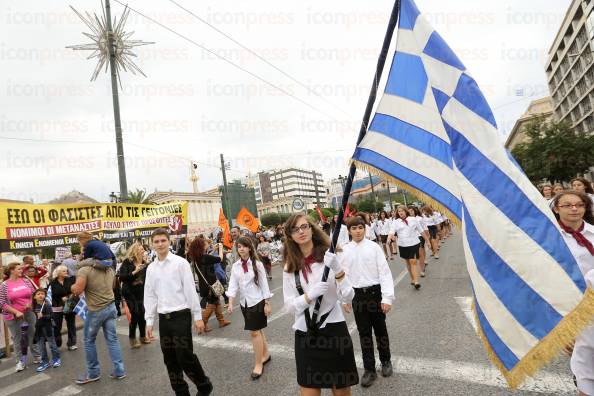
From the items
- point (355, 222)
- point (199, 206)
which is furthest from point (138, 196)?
point (355, 222)

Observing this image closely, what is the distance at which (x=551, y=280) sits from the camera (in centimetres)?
192

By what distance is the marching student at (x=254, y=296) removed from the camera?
14.9ft

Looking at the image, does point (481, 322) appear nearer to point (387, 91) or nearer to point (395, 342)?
point (387, 91)

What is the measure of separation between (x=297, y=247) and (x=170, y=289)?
1938 millimetres

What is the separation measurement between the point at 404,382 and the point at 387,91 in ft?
9.54

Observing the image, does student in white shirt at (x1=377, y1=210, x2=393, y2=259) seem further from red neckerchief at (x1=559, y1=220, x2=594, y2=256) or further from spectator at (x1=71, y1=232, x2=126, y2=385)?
red neckerchief at (x1=559, y1=220, x2=594, y2=256)

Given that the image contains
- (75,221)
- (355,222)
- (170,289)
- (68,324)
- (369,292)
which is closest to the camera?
(170,289)

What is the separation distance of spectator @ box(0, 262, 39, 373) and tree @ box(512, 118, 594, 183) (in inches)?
1269

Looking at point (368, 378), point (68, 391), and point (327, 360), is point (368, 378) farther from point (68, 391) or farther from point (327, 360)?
point (68, 391)

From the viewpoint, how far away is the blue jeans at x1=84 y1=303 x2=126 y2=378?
5008mm

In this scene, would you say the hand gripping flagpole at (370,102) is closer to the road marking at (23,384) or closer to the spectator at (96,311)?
the spectator at (96,311)

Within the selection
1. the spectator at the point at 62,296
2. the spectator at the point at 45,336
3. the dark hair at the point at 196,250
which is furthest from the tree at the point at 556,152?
the spectator at the point at 45,336

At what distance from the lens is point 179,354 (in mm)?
3779

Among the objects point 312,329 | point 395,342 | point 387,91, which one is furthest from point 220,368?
point 387,91
